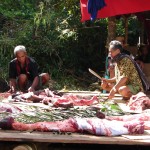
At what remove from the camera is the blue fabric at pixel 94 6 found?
8.55 metres

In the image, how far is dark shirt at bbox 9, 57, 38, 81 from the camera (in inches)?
326

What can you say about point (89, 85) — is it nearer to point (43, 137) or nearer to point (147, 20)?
point (147, 20)

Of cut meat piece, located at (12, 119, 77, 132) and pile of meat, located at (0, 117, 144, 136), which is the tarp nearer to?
pile of meat, located at (0, 117, 144, 136)

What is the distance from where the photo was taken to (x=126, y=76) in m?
7.27

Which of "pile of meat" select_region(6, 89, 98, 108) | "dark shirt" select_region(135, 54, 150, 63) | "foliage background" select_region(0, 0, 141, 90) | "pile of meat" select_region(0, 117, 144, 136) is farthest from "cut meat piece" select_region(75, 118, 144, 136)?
"foliage background" select_region(0, 0, 141, 90)

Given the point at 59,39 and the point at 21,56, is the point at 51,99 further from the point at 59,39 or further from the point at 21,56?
the point at 59,39

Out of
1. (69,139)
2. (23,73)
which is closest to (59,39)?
(23,73)

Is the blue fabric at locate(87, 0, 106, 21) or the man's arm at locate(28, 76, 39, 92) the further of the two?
the blue fabric at locate(87, 0, 106, 21)

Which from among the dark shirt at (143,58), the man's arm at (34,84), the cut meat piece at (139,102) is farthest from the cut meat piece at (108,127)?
the dark shirt at (143,58)

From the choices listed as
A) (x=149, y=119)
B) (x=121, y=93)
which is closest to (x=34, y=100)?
(x=121, y=93)

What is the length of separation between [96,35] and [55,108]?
6.56 meters

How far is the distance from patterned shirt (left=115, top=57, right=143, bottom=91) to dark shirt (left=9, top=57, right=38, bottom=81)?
1.67 metres

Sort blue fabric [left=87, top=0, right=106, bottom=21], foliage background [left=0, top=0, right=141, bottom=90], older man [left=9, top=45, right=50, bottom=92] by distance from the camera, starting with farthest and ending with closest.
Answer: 1. foliage background [left=0, top=0, right=141, bottom=90]
2. blue fabric [left=87, top=0, right=106, bottom=21]
3. older man [left=9, top=45, right=50, bottom=92]

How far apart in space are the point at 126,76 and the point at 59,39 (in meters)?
5.36
